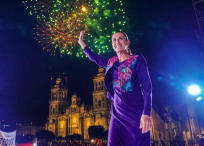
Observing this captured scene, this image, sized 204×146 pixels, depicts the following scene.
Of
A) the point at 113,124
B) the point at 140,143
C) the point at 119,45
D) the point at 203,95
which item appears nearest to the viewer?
the point at 140,143

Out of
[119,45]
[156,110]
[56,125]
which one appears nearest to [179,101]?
[156,110]

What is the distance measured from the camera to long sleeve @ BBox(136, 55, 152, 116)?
6.37 ft

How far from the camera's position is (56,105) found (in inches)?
2457

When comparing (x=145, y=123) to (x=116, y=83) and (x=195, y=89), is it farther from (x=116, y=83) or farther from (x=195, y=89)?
(x=195, y=89)

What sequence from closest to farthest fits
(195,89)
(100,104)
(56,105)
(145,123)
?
(145,123), (195,89), (100,104), (56,105)

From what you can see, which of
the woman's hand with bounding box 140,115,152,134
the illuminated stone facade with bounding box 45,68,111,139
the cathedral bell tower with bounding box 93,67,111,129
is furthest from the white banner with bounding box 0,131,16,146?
the cathedral bell tower with bounding box 93,67,111,129

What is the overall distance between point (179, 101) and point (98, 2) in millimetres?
25634

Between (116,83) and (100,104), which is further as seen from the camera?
(100,104)

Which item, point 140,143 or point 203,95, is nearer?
point 140,143

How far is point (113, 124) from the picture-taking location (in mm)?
2057

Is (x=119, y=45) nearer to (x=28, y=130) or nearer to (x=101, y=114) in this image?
(x=101, y=114)

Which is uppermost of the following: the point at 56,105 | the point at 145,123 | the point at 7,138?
the point at 56,105

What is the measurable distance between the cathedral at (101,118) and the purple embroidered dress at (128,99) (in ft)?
59.0

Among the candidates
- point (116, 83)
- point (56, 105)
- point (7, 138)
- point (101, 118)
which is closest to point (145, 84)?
point (116, 83)
